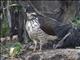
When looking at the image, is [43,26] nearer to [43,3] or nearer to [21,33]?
[21,33]

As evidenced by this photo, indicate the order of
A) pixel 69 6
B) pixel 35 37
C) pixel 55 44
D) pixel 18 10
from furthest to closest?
pixel 69 6
pixel 18 10
pixel 55 44
pixel 35 37

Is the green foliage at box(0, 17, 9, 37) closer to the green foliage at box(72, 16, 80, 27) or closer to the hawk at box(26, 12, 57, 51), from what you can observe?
the green foliage at box(72, 16, 80, 27)

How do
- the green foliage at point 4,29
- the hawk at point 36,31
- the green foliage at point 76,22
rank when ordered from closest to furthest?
the hawk at point 36,31, the green foliage at point 76,22, the green foliage at point 4,29

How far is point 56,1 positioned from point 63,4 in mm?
333

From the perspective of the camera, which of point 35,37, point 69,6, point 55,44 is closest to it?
point 35,37

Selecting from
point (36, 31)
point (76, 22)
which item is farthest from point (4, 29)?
point (36, 31)

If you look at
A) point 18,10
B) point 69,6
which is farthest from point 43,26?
point 69,6

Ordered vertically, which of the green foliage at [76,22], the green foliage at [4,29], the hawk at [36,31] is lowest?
the green foliage at [4,29]

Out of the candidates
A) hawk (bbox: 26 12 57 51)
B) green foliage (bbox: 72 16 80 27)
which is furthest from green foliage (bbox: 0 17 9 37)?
hawk (bbox: 26 12 57 51)

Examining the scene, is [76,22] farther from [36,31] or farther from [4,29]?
[36,31]

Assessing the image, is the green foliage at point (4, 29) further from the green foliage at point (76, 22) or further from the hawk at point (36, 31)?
the hawk at point (36, 31)

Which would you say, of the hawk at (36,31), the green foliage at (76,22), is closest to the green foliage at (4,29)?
the green foliage at (76,22)

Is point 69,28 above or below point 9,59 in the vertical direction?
above

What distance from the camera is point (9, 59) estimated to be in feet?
15.9
